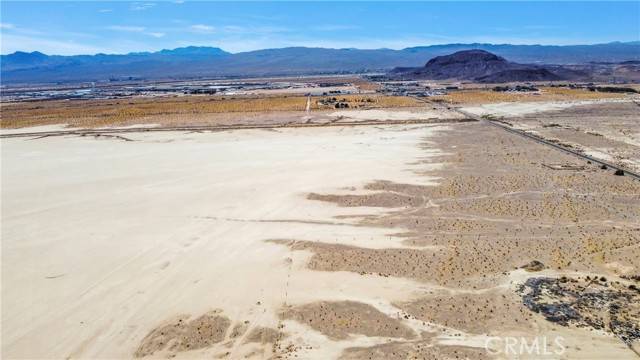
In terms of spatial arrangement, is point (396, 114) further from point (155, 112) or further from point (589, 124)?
point (155, 112)

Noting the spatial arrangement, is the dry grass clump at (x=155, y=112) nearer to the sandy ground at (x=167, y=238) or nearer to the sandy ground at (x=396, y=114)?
the sandy ground at (x=396, y=114)

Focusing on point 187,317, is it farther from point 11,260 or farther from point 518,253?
point 518,253

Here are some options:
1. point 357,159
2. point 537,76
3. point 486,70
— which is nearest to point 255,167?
point 357,159

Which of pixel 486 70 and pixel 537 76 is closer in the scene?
pixel 537 76

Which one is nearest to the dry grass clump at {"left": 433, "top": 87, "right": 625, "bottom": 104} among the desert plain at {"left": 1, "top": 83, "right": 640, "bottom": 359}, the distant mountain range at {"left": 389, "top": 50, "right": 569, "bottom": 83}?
the desert plain at {"left": 1, "top": 83, "right": 640, "bottom": 359}

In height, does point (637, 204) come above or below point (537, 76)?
below

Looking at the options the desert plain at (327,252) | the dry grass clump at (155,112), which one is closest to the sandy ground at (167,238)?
the desert plain at (327,252)
